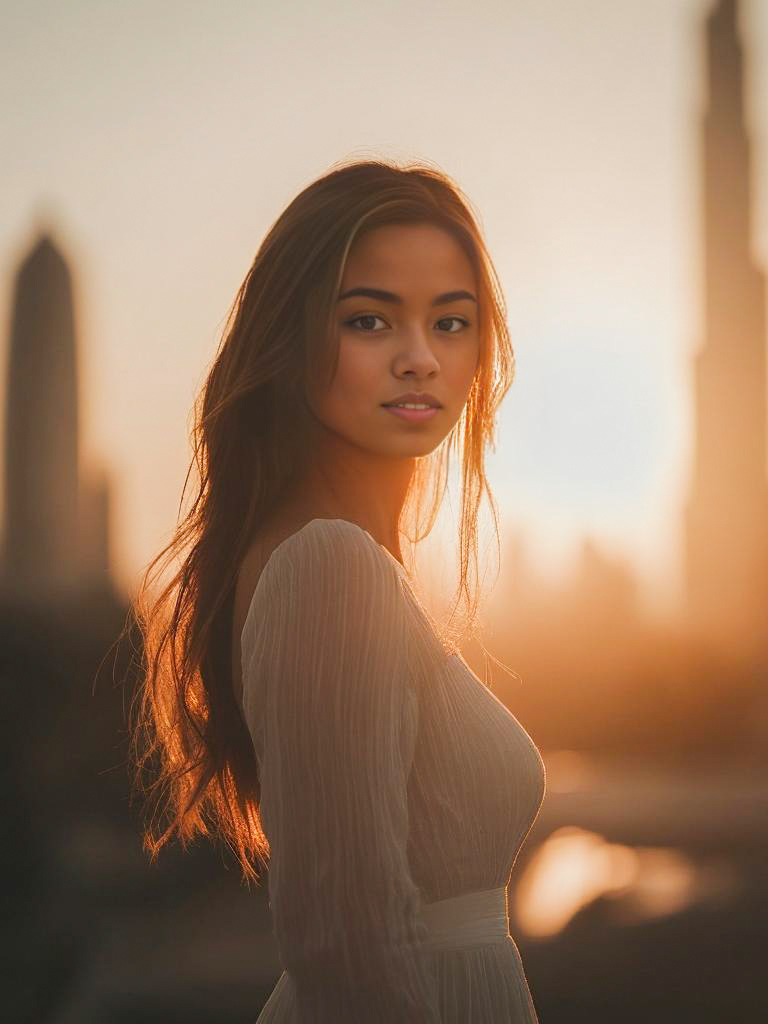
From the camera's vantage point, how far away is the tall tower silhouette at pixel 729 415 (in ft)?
282

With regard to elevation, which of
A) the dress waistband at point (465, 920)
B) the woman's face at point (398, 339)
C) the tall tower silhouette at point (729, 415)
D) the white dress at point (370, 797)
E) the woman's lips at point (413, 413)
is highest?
the woman's face at point (398, 339)

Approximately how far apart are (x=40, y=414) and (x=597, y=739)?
51.2 m

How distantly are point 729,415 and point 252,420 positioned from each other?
298 feet

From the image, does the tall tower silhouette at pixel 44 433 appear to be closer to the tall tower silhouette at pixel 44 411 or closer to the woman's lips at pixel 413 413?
the tall tower silhouette at pixel 44 411

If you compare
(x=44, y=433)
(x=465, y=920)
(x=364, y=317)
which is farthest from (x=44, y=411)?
(x=465, y=920)

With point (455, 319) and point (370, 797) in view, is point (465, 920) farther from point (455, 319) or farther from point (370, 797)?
point (455, 319)

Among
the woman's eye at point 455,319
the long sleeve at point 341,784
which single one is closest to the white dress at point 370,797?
the long sleeve at point 341,784

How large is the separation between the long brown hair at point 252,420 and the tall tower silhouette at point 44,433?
328 ft

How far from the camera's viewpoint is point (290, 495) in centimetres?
265

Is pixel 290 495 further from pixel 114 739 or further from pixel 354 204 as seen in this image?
pixel 114 739

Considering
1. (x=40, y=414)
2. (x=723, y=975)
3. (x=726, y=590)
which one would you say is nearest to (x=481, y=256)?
(x=723, y=975)

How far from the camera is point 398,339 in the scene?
8.52ft

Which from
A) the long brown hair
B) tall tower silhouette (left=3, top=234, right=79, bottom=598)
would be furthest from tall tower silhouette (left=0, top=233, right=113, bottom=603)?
the long brown hair

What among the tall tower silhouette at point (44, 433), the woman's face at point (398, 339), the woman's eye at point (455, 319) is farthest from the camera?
the tall tower silhouette at point (44, 433)
